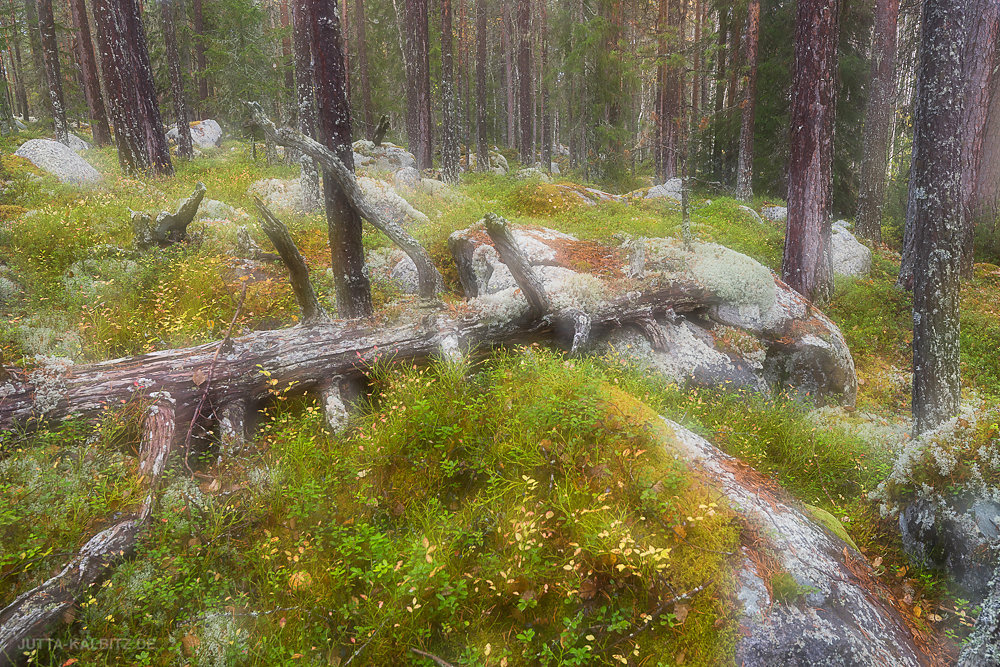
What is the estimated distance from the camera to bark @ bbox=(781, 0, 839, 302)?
28.1ft

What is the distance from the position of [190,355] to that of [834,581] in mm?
5581

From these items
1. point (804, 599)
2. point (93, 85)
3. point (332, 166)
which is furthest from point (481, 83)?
point (804, 599)

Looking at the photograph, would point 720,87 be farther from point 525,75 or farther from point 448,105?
point 448,105

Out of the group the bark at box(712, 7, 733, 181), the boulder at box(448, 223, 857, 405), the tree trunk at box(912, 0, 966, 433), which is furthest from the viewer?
the bark at box(712, 7, 733, 181)

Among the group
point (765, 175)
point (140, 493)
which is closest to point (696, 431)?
point (140, 493)

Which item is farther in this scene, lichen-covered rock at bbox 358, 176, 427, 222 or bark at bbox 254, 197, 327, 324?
lichen-covered rock at bbox 358, 176, 427, 222

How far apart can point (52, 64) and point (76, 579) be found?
23.0 metres

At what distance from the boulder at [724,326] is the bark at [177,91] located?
13.3 meters

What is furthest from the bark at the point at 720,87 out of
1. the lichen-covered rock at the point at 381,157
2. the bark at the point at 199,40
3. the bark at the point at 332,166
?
the bark at the point at 199,40

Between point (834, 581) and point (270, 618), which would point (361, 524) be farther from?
point (834, 581)

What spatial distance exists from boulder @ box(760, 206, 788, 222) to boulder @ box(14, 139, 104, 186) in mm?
17873

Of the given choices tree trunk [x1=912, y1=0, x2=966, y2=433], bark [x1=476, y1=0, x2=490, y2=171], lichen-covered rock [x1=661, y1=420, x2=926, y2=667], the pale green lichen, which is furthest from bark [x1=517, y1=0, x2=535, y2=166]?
lichen-covered rock [x1=661, y1=420, x2=926, y2=667]

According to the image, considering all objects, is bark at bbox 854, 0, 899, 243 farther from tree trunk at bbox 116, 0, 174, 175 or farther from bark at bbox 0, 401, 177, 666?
tree trunk at bbox 116, 0, 174, 175

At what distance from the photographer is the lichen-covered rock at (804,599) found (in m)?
2.98
